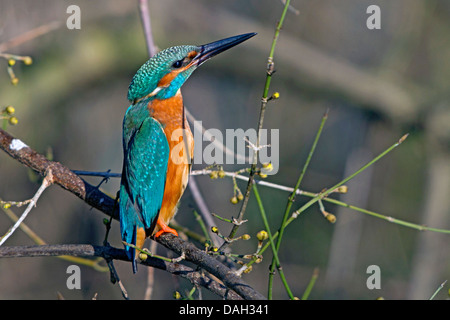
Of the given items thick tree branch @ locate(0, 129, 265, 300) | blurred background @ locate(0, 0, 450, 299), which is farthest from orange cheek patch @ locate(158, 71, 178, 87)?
blurred background @ locate(0, 0, 450, 299)

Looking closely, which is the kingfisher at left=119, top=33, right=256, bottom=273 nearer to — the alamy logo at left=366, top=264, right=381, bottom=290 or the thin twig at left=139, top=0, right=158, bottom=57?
the thin twig at left=139, top=0, right=158, bottom=57

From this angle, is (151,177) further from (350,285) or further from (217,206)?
(350,285)

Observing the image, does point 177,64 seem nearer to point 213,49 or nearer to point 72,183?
point 213,49

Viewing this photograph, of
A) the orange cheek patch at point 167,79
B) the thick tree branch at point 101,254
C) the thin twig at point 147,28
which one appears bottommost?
the thick tree branch at point 101,254

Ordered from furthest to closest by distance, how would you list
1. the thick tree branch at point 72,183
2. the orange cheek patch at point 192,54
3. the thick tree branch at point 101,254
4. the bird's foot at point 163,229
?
the orange cheek patch at point 192,54
the bird's foot at point 163,229
the thick tree branch at point 72,183
the thick tree branch at point 101,254

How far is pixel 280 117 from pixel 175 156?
2.75m

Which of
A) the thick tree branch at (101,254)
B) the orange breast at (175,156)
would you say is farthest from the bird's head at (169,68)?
the thick tree branch at (101,254)

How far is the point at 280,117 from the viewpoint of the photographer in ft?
16.5

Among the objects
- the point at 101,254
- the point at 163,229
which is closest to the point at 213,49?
the point at 163,229

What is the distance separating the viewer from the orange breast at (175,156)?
2432 millimetres

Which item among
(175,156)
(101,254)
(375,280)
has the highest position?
(175,156)

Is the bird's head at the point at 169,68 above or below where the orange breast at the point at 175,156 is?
above

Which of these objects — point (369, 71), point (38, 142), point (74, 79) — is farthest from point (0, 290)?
point (369, 71)

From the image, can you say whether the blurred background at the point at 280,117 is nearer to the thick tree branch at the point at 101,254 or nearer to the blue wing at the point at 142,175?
the blue wing at the point at 142,175
